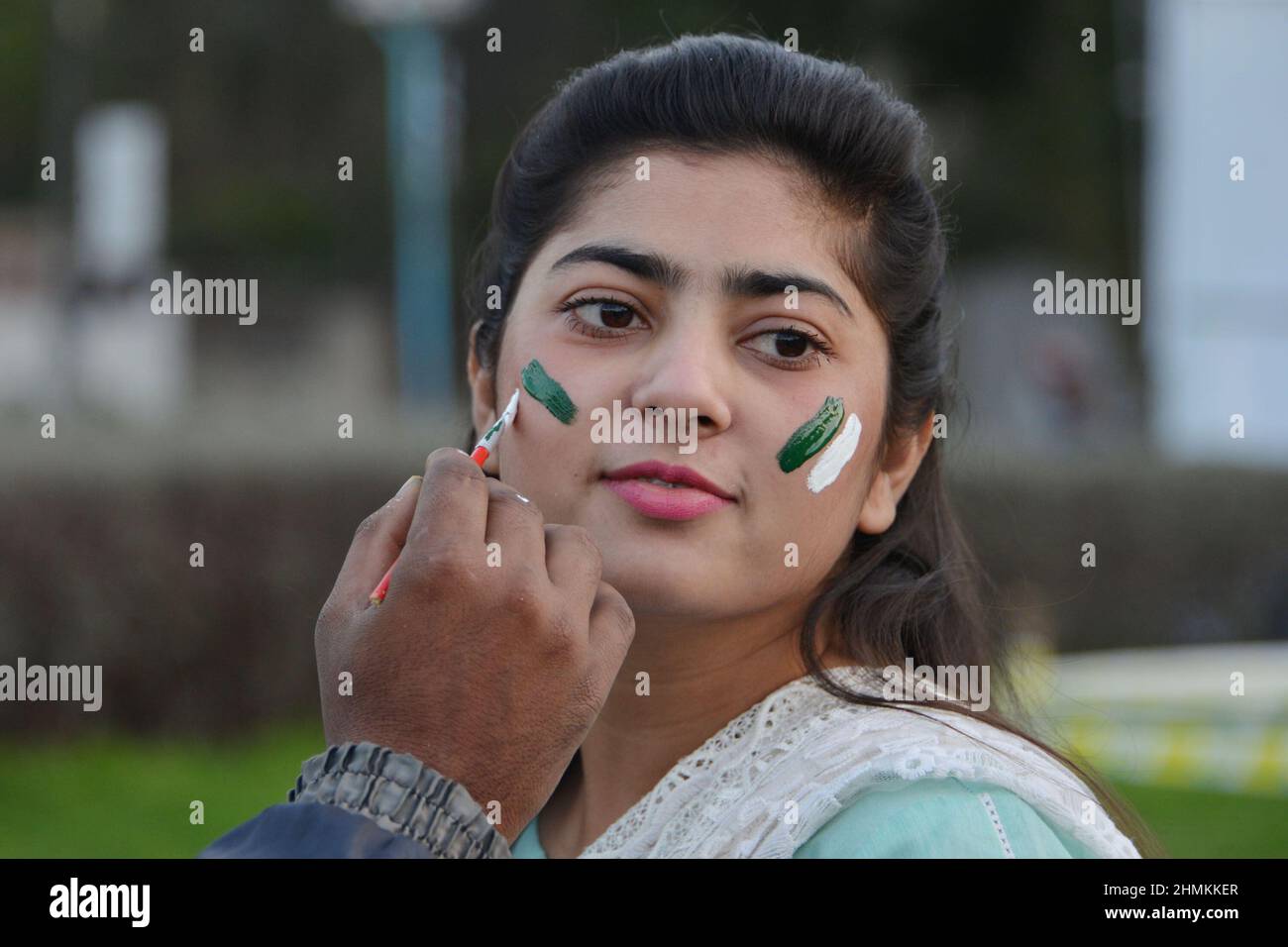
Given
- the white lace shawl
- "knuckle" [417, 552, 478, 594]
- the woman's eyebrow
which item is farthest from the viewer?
the woman's eyebrow

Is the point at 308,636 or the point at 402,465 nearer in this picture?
the point at 308,636

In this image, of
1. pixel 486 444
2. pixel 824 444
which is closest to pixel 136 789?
pixel 486 444

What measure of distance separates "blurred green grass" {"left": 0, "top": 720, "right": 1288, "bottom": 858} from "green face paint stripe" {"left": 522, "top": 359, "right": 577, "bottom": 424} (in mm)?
3489

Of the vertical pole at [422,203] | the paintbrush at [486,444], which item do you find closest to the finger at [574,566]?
the paintbrush at [486,444]

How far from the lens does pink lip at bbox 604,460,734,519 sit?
2129 mm

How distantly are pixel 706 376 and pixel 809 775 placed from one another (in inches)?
22.2

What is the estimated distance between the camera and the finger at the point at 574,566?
65.3 inches

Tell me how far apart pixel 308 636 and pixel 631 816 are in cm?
492

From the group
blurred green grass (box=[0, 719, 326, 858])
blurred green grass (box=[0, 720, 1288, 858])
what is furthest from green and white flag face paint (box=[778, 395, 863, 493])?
blurred green grass (box=[0, 719, 326, 858])

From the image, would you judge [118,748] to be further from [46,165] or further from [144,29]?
[144,29]

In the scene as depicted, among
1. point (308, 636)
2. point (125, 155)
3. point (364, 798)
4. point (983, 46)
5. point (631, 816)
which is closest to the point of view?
point (364, 798)

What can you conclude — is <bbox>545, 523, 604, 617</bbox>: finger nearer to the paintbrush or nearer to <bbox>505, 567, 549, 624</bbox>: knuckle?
<bbox>505, 567, 549, 624</bbox>: knuckle
